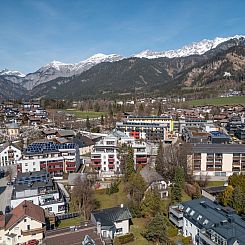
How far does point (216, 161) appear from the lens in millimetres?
35000

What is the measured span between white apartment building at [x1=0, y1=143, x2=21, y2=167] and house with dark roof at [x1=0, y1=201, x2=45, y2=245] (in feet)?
A: 70.6

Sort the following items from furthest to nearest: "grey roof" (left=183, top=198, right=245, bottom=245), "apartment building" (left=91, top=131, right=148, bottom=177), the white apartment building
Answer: the white apartment building
"apartment building" (left=91, top=131, right=148, bottom=177)
"grey roof" (left=183, top=198, right=245, bottom=245)

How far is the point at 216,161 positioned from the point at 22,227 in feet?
78.8

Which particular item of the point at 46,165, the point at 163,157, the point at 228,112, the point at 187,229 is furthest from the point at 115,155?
the point at 228,112

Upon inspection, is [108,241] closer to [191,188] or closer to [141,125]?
[191,188]

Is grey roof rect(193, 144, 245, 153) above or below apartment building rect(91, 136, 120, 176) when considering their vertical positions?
above

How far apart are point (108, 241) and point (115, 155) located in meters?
18.4

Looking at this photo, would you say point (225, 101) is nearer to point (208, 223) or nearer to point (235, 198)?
point (235, 198)

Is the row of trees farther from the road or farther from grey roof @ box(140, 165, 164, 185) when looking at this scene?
the road

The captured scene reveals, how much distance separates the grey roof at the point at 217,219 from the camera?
17.1 m

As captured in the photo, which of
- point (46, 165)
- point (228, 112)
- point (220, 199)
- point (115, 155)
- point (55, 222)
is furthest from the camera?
point (228, 112)

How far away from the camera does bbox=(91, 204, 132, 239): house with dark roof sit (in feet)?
65.4

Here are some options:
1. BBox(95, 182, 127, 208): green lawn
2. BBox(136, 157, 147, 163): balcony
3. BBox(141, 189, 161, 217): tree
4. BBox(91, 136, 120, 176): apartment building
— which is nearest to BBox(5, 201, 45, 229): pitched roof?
BBox(95, 182, 127, 208): green lawn

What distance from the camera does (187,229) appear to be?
69.1ft
